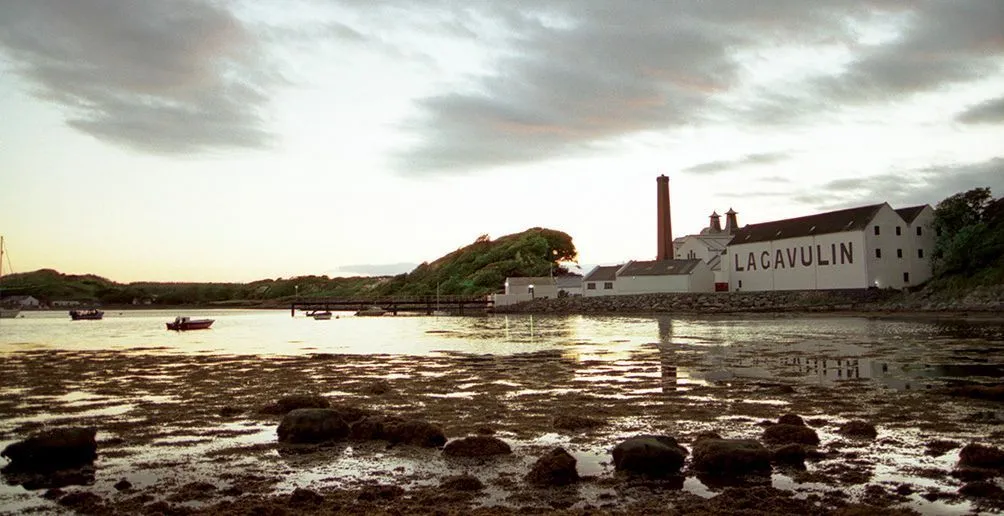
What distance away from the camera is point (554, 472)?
11.3 m

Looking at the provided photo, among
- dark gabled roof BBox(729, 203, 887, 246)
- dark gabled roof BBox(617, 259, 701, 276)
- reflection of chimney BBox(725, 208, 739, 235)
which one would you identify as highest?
reflection of chimney BBox(725, 208, 739, 235)

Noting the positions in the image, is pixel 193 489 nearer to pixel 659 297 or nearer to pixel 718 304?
pixel 718 304

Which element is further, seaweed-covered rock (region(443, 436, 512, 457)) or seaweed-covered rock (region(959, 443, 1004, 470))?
seaweed-covered rock (region(443, 436, 512, 457))

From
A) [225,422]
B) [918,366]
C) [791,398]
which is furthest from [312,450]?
[918,366]

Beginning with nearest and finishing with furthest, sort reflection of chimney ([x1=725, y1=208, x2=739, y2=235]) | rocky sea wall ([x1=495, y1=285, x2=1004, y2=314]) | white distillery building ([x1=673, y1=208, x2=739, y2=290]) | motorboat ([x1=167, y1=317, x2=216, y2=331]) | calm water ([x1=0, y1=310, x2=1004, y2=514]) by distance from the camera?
calm water ([x1=0, y1=310, x2=1004, y2=514]) → rocky sea wall ([x1=495, y1=285, x2=1004, y2=314]) → motorboat ([x1=167, y1=317, x2=216, y2=331]) → white distillery building ([x1=673, y1=208, x2=739, y2=290]) → reflection of chimney ([x1=725, y1=208, x2=739, y2=235])

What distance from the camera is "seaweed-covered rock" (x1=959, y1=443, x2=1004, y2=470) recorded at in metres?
11.3

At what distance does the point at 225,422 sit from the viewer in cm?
1759

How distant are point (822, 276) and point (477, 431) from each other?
80.9 meters

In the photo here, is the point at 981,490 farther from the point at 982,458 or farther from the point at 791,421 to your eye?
the point at 791,421

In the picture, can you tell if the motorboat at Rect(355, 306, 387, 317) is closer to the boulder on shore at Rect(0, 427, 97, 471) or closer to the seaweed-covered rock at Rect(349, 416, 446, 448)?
the seaweed-covered rock at Rect(349, 416, 446, 448)

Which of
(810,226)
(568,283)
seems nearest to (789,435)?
(810,226)

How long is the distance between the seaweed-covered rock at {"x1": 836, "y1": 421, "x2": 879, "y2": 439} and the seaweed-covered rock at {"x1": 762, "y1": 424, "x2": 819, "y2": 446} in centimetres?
109

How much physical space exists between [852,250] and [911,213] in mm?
10342

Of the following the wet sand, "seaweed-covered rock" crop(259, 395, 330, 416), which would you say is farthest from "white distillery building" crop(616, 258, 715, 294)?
"seaweed-covered rock" crop(259, 395, 330, 416)
